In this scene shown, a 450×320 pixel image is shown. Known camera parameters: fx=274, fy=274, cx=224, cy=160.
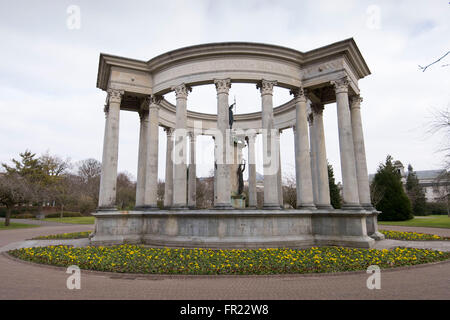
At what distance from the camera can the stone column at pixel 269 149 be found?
21344 millimetres

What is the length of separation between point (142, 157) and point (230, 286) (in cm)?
2049

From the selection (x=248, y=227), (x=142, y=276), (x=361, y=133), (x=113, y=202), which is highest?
(x=361, y=133)

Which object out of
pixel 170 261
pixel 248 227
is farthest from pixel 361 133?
pixel 170 261

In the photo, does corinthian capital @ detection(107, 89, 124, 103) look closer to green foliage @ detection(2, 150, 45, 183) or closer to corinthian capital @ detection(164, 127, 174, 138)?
corinthian capital @ detection(164, 127, 174, 138)

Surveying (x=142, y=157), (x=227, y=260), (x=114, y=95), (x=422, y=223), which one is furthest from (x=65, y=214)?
(x=422, y=223)

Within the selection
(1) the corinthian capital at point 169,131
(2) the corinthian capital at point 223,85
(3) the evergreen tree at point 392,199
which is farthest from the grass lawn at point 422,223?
(1) the corinthian capital at point 169,131

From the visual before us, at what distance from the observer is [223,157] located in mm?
21141

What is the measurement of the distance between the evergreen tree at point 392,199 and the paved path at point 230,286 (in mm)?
51413

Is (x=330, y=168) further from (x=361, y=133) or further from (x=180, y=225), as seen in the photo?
(x=180, y=225)

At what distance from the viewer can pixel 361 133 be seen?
25.5 metres

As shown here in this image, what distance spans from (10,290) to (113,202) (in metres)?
13.3

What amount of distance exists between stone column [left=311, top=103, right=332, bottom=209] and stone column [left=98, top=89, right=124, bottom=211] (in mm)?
18568

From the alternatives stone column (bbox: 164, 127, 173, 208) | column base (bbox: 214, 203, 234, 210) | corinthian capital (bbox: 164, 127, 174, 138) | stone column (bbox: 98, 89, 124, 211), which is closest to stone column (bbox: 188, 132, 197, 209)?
stone column (bbox: 164, 127, 173, 208)
